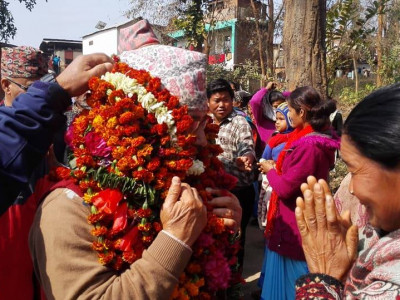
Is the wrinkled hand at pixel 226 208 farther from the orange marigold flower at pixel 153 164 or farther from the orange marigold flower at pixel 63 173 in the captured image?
the orange marigold flower at pixel 63 173

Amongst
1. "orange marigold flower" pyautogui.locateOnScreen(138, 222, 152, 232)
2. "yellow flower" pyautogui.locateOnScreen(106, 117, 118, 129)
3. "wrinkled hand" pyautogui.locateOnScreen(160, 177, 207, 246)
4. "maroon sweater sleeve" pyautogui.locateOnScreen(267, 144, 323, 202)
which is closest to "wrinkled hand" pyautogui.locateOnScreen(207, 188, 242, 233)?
"wrinkled hand" pyautogui.locateOnScreen(160, 177, 207, 246)

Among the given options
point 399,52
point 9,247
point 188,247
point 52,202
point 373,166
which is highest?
point 399,52

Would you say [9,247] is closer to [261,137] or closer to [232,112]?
[232,112]

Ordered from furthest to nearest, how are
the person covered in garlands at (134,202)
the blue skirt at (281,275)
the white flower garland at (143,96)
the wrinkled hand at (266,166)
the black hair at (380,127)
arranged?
1. the wrinkled hand at (266,166)
2. the blue skirt at (281,275)
3. the white flower garland at (143,96)
4. the person covered in garlands at (134,202)
5. the black hair at (380,127)

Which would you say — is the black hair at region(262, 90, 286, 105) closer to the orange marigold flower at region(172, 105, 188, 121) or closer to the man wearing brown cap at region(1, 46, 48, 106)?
the man wearing brown cap at region(1, 46, 48, 106)

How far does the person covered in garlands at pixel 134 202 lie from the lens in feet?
4.87

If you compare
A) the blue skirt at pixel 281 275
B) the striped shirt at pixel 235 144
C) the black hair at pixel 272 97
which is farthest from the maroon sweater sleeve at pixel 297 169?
the black hair at pixel 272 97

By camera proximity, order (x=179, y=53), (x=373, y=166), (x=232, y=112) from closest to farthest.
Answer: (x=373, y=166) < (x=179, y=53) < (x=232, y=112)

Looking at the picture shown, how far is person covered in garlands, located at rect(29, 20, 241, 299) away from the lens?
1.49 meters

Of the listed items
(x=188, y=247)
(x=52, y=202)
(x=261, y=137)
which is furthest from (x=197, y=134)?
(x=261, y=137)

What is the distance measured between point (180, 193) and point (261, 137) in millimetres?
4297

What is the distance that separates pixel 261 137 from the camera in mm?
5832

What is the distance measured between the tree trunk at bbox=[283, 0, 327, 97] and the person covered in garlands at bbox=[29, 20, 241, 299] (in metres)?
3.25

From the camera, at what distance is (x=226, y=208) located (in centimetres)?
201
